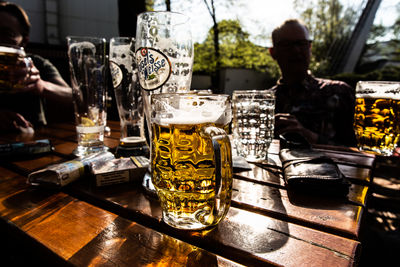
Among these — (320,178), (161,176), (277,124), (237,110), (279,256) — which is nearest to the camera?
(279,256)

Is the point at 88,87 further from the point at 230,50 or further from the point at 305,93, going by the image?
the point at 230,50

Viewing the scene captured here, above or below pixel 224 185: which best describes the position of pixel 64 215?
below

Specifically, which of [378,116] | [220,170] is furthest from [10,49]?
[378,116]

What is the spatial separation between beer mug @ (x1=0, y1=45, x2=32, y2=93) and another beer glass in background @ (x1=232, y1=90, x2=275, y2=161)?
3.67ft

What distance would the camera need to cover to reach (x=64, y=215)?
2.11 ft

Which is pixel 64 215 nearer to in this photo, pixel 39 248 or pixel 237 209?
pixel 39 248

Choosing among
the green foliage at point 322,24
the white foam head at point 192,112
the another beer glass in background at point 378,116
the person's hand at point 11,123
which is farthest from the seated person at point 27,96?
the green foliage at point 322,24

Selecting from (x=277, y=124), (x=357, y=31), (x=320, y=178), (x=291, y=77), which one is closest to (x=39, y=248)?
(x=320, y=178)

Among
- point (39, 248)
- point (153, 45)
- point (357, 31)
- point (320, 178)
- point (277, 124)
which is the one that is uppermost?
point (357, 31)

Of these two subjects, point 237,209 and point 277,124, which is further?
point 277,124

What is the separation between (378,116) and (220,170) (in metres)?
1.14

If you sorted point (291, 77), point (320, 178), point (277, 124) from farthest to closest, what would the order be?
point (291, 77) < point (277, 124) < point (320, 178)

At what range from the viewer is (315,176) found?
2.54 ft

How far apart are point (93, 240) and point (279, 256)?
38 cm
